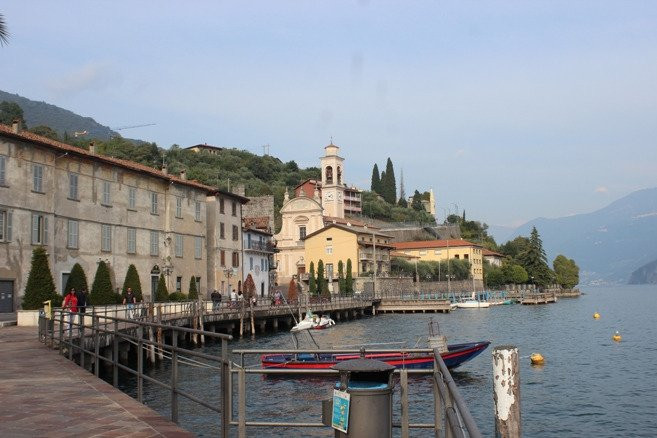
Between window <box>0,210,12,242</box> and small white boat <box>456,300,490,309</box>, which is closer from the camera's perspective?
window <box>0,210,12,242</box>

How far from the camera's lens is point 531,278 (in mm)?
143375

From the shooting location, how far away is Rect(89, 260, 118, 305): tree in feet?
138

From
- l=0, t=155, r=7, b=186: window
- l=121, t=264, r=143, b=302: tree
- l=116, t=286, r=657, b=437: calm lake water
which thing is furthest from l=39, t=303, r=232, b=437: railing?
l=0, t=155, r=7, b=186: window

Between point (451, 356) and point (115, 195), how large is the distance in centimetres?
2990

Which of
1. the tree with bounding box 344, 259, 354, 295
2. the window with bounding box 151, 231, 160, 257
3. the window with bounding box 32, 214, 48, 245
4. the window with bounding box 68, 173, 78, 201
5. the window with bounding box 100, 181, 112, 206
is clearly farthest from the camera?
the tree with bounding box 344, 259, 354, 295

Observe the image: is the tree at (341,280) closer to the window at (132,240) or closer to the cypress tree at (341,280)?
the cypress tree at (341,280)

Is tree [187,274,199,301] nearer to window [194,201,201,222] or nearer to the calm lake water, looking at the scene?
window [194,201,201,222]

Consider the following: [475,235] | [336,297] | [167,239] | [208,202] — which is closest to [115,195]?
[167,239]

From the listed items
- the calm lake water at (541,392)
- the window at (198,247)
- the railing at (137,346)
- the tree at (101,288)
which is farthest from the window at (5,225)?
the window at (198,247)

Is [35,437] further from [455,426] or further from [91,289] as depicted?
[91,289]

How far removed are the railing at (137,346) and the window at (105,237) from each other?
25.1 feet

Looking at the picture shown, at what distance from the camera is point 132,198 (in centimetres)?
5128

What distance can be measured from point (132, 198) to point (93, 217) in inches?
192

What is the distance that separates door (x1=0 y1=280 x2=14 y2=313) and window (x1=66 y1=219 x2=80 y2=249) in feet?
19.7
